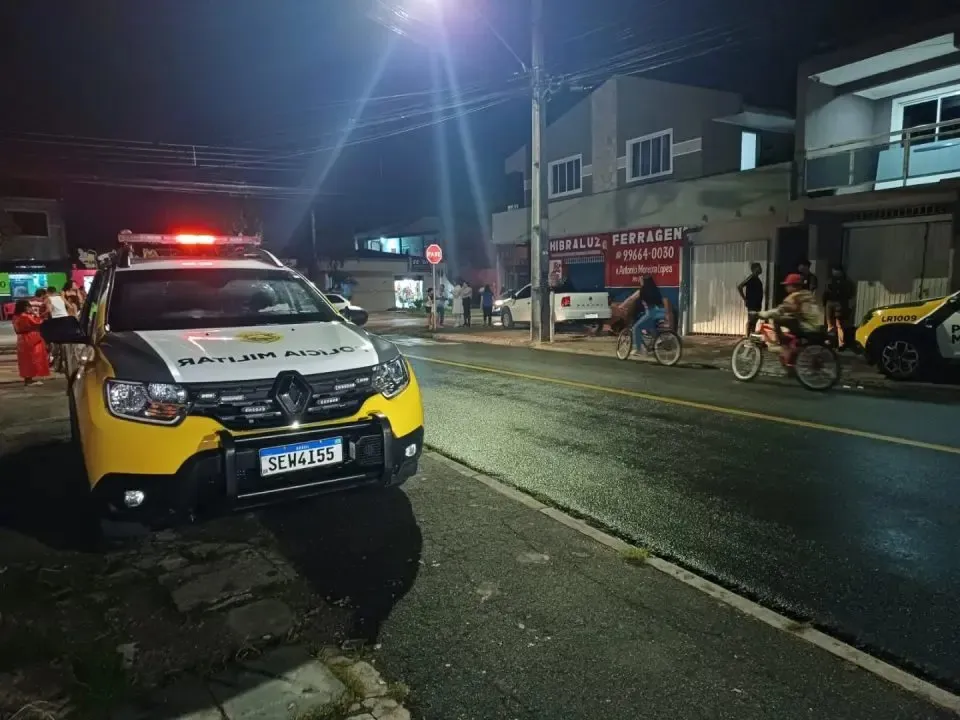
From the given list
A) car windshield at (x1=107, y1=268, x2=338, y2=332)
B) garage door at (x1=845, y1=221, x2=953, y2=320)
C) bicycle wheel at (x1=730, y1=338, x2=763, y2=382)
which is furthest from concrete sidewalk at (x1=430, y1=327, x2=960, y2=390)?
car windshield at (x1=107, y1=268, x2=338, y2=332)

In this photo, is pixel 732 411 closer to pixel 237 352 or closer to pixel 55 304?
pixel 237 352

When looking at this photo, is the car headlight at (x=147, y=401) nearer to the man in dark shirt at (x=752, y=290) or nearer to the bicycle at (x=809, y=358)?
the bicycle at (x=809, y=358)

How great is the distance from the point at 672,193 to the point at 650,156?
9.12 ft

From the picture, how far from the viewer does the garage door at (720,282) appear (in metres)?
17.7

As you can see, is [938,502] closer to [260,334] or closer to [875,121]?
[260,334]

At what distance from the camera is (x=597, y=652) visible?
3.00m

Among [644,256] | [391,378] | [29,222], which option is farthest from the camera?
[29,222]

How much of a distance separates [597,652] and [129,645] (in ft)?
7.07

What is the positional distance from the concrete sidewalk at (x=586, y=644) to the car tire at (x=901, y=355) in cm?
830

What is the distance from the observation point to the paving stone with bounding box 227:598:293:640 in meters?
3.19

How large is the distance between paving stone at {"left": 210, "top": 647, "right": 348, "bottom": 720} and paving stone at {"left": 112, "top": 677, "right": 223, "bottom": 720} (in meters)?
0.05

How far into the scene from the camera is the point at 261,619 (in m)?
3.31

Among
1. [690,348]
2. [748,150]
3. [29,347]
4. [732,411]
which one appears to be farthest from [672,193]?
[29,347]

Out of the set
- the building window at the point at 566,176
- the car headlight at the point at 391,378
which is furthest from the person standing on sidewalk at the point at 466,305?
the car headlight at the point at 391,378
